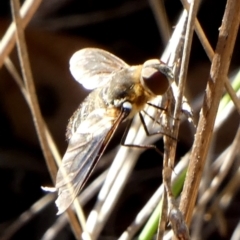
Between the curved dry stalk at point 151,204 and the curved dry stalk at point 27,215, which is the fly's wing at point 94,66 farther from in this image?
the curved dry stalk at point 27,215

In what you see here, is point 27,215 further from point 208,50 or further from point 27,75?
point 208,50

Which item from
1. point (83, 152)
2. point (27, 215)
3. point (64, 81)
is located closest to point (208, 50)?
point (83, 152)

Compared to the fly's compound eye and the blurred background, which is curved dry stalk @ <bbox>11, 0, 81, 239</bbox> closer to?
the fly's compound eye

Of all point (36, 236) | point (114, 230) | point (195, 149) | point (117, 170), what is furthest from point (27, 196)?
point (195, 149)

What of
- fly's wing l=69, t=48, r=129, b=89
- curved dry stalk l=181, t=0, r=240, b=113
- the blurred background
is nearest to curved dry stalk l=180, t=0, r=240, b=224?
curved dry stalk l=181, t=0, r=240, b=113

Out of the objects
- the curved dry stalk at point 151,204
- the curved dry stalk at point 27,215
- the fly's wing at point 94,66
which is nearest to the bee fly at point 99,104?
the fly's wing at point 94,66

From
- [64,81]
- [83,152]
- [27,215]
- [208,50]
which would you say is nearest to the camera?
[208,50]
